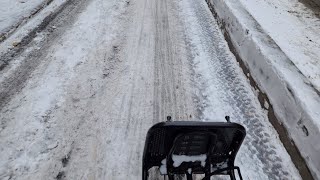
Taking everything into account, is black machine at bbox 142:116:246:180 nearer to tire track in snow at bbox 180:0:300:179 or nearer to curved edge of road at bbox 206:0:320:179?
tire track in snow at bbox 180:0:300:179

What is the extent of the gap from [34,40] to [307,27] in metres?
6.04

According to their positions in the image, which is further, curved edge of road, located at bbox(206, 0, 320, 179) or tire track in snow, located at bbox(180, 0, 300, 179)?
tire track in snow, located at bbox(180, 0, 300, 179)

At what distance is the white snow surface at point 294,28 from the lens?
19.2ft

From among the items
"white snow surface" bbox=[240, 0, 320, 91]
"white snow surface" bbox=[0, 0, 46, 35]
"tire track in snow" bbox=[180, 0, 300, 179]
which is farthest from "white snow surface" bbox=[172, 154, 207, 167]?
"white snow surface" bbox=[0, 0, 46, 35]

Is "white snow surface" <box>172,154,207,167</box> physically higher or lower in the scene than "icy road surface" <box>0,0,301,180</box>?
higher

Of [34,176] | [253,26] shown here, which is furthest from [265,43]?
[34,176]

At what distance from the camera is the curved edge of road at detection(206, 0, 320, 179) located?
3.81 meters

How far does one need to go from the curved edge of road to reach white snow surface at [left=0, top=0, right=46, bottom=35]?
4.73 metres

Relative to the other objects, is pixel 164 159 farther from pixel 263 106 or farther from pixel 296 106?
pixel 263 106

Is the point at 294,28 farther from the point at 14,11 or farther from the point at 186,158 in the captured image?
the point at 14,11

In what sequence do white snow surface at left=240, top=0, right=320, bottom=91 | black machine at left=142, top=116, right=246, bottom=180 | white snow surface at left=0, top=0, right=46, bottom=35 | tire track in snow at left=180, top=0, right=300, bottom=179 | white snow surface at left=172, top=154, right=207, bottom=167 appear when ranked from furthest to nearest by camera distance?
white snow surface at left=0, top=0, right=46, bottom=35 < white snow surface at left=240, top=0, right=320, bottom=91 < tire track in snow at left=180, top=0, right=300, bottom=179 < white snow surface at left=172, top=154, right=207, bottom=167 < black machine at left=142, top=116, right=246, bottom=180

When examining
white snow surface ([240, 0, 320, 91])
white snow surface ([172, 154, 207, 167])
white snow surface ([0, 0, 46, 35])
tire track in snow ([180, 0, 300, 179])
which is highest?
white snow surface ([172, 154, 207, 167])

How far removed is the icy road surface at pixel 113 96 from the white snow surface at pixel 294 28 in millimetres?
979

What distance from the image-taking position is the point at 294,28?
741 centimetres
